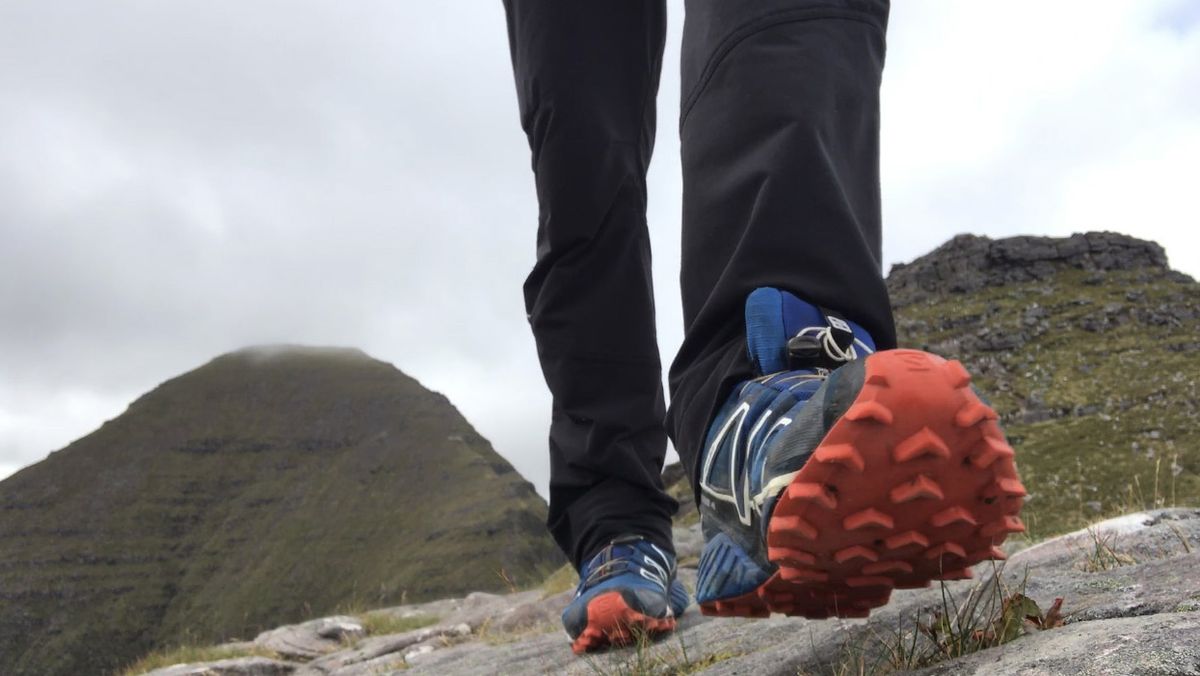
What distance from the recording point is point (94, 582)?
10406 centimetres

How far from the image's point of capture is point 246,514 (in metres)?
127

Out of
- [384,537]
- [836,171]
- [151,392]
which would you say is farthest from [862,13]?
[151,392]

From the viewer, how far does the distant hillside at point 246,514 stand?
95.6m

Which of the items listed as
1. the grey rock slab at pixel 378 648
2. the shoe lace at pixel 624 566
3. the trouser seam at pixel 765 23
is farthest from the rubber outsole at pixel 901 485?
the grey rock slab at pixel 378 648

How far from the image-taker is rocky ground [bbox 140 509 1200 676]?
3.78 feet

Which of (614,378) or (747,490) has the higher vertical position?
(614,378)

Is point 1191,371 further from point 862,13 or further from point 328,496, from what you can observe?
point 328,496

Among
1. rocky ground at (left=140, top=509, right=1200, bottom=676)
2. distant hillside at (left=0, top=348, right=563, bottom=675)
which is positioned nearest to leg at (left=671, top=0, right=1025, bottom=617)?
rocky ground at (left=140, top=509, right=1200, bottom=676)

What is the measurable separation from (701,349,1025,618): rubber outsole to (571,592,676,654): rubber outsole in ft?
4.00

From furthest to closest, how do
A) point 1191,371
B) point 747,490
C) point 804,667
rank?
point 1191,371 < point 804,667 < point 747,490

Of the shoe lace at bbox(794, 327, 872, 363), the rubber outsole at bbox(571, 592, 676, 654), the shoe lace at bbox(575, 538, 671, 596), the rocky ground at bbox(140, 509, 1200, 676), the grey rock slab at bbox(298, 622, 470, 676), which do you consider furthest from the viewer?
the grey rock slab at bbox(298, 622, 470, 676)

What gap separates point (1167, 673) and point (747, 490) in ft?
1.98

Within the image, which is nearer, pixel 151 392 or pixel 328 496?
pixel 328 496

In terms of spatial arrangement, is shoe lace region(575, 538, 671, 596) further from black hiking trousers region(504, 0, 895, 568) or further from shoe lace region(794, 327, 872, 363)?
shoe lace region(794, 327, 872, 363)
